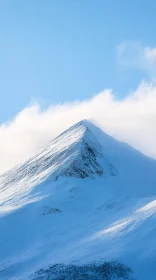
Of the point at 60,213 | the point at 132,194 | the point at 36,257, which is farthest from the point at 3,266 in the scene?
the point at 132,194

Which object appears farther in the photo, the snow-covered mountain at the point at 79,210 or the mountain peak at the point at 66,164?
the mountain peak at the point at 66,164

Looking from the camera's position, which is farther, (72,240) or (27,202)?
(27,202)

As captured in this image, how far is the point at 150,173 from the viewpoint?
10125 cm

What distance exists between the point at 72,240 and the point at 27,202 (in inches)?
728

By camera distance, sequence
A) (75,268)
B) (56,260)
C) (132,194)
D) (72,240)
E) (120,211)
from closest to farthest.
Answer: (75,268) < (56,260) < (72,240) < (120,211) < (132,194)

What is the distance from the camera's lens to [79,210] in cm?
7494

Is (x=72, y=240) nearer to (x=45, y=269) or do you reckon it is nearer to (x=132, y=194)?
(x=45, y=269)

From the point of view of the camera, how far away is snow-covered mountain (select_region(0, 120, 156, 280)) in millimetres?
49250

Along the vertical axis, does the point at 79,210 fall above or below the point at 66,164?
below

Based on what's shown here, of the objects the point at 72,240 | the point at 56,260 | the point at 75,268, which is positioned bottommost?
the point at 75,268

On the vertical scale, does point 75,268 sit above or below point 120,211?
below

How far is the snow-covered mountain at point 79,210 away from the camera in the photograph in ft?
162

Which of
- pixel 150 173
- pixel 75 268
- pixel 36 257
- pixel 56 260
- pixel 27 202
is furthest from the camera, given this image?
pixel 150 173

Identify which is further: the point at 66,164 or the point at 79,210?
the point at 66,164
